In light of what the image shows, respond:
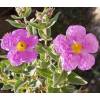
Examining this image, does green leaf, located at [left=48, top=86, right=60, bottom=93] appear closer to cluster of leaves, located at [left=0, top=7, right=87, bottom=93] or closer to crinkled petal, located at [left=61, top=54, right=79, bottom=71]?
cluster of leaves, located at [left=0, top=7, right=87, bottom=93]

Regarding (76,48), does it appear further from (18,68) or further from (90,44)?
(18,68)

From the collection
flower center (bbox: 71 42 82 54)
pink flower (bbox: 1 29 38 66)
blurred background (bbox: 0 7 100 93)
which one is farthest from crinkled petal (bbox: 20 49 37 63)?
blurred background (bbox: 0 7 100 93)

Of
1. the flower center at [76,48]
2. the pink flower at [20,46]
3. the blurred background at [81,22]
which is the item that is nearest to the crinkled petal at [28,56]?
the pink flower at [20,46]

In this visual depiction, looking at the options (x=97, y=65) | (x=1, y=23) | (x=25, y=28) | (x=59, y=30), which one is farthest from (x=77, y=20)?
(x=25, y=28)

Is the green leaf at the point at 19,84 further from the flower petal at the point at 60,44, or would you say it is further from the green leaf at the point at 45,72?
the flower petal at the point at 60,44

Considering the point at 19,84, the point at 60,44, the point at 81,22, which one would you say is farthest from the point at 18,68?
the point at 81,22
